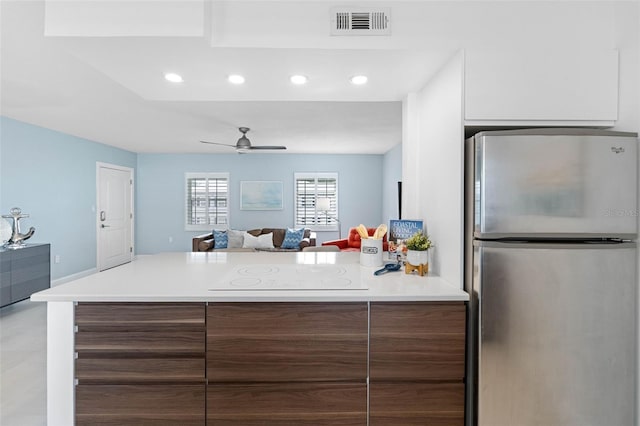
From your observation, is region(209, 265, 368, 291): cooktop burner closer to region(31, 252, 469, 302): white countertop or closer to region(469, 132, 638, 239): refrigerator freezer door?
region(31, 252, 469, 302): white countertop

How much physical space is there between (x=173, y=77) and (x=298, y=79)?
0.73 m

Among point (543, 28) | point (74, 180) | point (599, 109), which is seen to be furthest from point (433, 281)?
point (74, 180)

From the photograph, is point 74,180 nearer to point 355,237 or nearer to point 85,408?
point 355,237

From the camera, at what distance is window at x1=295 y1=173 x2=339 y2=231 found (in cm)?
703

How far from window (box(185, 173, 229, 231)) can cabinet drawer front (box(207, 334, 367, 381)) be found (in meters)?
5.87

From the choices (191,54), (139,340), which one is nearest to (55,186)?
(191,54)

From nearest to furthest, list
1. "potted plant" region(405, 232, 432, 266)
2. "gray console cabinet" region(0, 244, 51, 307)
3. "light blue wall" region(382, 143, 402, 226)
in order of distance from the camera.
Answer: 1. "potted plant" region(405, 232, 432, 266)
2. "gray console cabinet" region(0, 244, 51, 307)
3. "light blue wall" region(382, 143, 402, 226)

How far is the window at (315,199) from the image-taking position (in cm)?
703

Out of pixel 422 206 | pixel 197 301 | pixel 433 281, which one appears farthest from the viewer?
pixel 422 206

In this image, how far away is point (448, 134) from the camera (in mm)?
1589

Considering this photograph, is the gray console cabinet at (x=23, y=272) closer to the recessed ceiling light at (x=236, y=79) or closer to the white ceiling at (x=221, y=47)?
the white ceiling at (x=221, y=47)

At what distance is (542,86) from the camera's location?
1.44 metres

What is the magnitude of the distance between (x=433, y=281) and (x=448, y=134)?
2.44ft

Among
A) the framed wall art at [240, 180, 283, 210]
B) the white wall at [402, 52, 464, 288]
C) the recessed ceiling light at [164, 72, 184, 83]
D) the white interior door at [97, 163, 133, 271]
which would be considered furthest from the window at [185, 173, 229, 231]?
the white wall at [402, 52, 464, 288]
